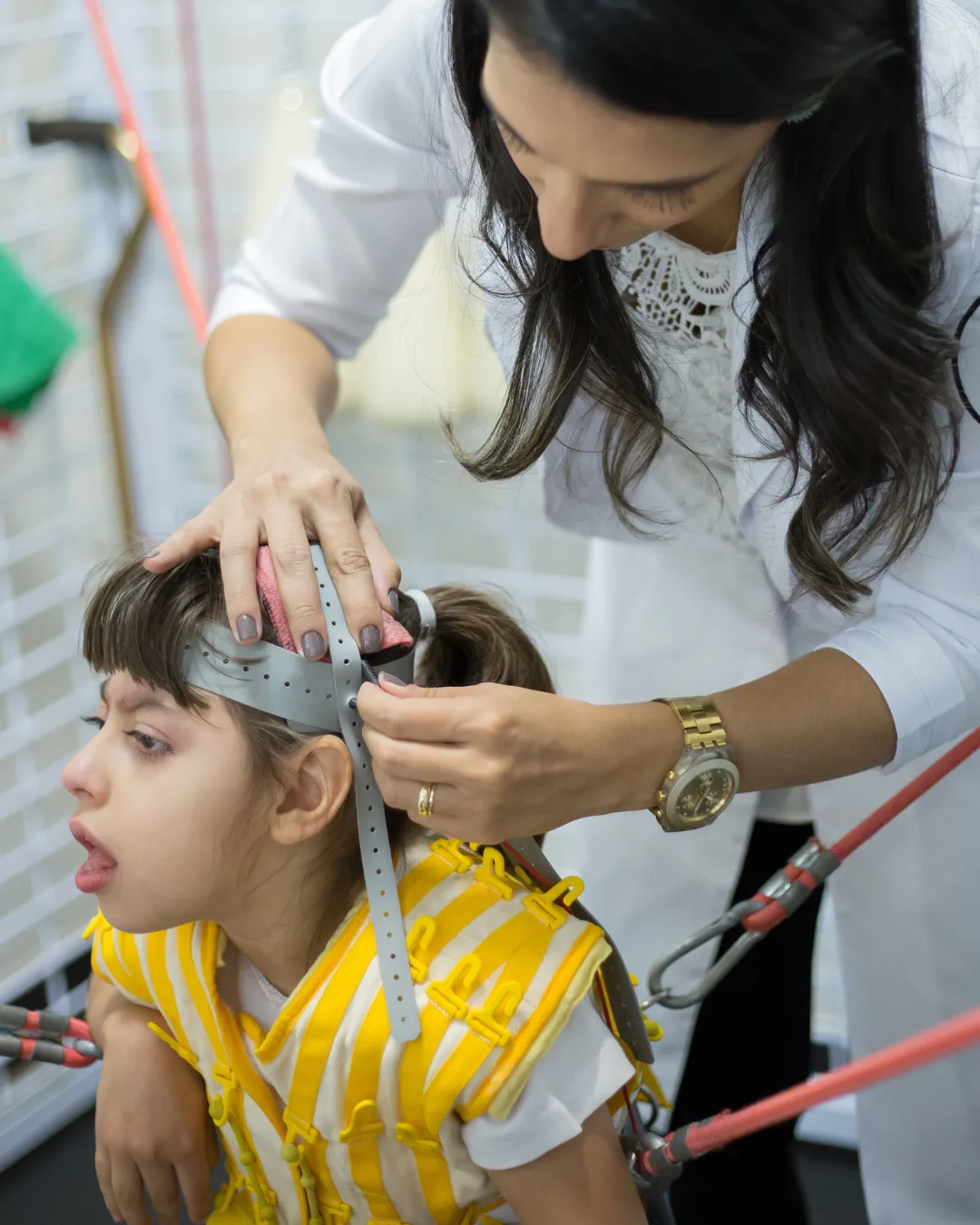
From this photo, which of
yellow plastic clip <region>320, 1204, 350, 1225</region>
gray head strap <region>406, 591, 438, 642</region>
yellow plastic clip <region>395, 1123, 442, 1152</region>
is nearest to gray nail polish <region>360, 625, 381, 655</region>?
gray head strap <region>406, 591, 438, 642</region>

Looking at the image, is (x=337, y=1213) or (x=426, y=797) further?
(x=337, y=1213)

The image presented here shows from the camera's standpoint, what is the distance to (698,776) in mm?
805

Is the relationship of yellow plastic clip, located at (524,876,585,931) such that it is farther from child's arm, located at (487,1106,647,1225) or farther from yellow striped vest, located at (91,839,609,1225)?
child's arm, located at (487,1106,647,1225)

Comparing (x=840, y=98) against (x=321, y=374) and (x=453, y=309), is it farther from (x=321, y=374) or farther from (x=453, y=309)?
(x=453, y=309)

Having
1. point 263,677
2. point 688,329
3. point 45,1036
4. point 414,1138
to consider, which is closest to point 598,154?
point 688,329

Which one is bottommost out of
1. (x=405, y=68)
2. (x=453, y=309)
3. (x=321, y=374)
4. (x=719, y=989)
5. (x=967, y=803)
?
(x=719, y=989)

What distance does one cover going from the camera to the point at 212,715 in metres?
0.88

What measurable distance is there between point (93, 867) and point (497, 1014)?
304 millimetres

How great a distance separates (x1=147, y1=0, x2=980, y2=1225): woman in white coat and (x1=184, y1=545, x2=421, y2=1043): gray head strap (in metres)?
0.02

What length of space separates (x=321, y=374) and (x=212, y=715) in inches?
14.1

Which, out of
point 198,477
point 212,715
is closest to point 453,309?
point 198,477

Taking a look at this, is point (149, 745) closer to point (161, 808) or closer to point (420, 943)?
point (161, 808)

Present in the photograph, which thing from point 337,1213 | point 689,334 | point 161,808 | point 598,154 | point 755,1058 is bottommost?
point 755,1058

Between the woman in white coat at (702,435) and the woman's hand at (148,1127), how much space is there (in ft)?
1.23
